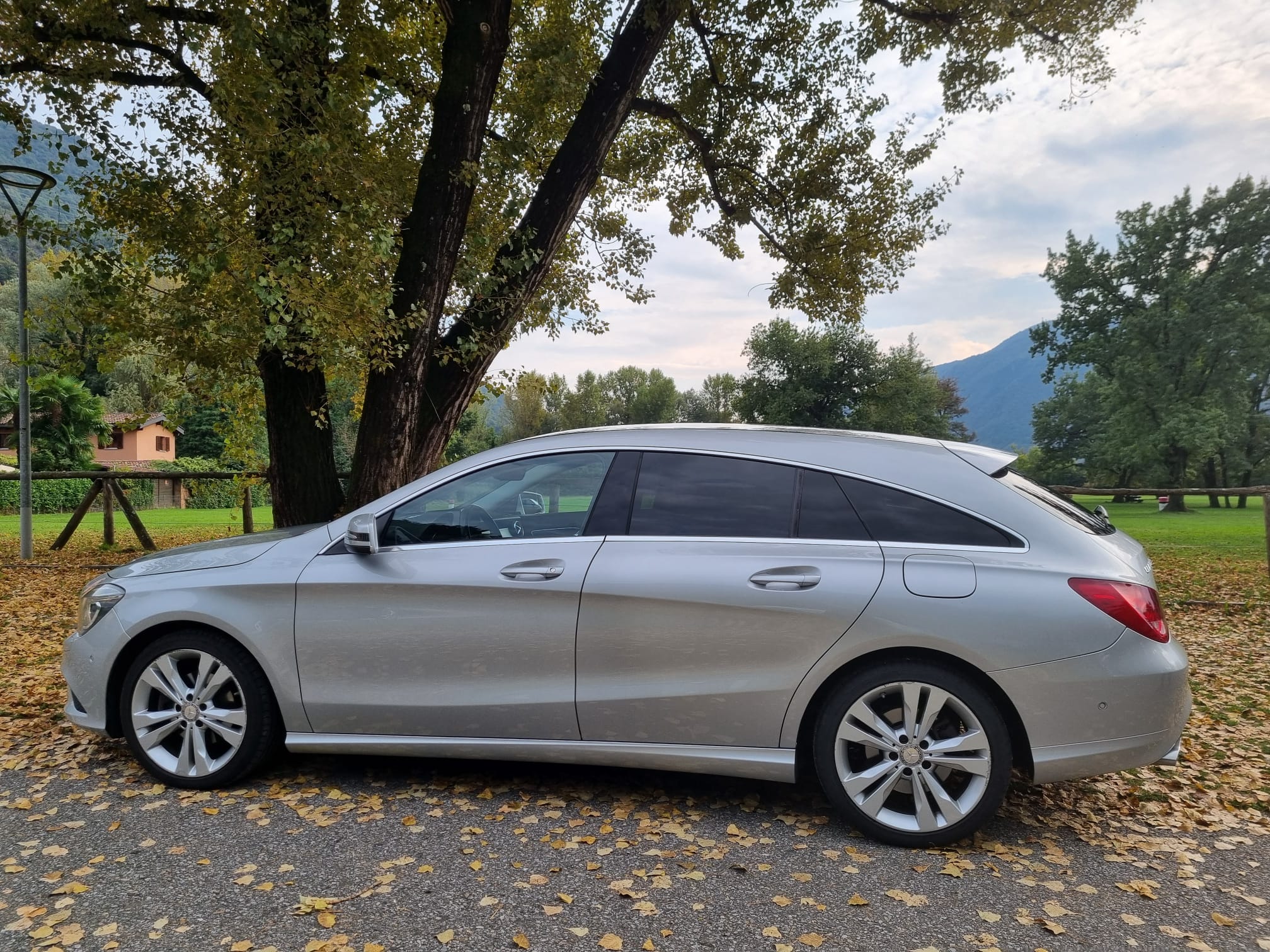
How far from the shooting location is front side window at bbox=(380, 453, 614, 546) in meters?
3.84

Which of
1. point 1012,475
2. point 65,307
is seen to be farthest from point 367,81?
point 1012,475

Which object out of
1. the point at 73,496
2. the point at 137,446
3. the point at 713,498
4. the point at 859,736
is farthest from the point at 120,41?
the point at 137,446

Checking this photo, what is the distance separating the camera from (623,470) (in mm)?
3842

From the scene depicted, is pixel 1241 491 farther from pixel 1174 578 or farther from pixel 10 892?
pixel 10 892

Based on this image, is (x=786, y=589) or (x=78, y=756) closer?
(x=786, y=589)

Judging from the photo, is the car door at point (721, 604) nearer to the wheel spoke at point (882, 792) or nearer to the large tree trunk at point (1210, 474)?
the wheel spoke at point (882, 792)

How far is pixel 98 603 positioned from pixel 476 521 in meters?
1.96

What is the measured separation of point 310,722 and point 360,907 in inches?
46.6

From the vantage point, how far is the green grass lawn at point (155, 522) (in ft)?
59.3

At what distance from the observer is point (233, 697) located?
3949 millimetres

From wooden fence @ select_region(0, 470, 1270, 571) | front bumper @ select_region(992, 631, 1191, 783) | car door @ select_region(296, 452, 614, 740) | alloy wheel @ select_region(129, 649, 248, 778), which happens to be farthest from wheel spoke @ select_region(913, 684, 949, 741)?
wooden fence @ select_region(0, 470, 1270, 571)

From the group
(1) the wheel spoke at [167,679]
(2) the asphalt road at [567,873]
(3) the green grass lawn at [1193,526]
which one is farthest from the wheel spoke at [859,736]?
(3) the green grass lawn at [1193,526]

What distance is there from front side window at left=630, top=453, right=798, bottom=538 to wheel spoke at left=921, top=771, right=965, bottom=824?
111cm

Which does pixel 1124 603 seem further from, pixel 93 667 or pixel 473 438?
pixel 473 438
